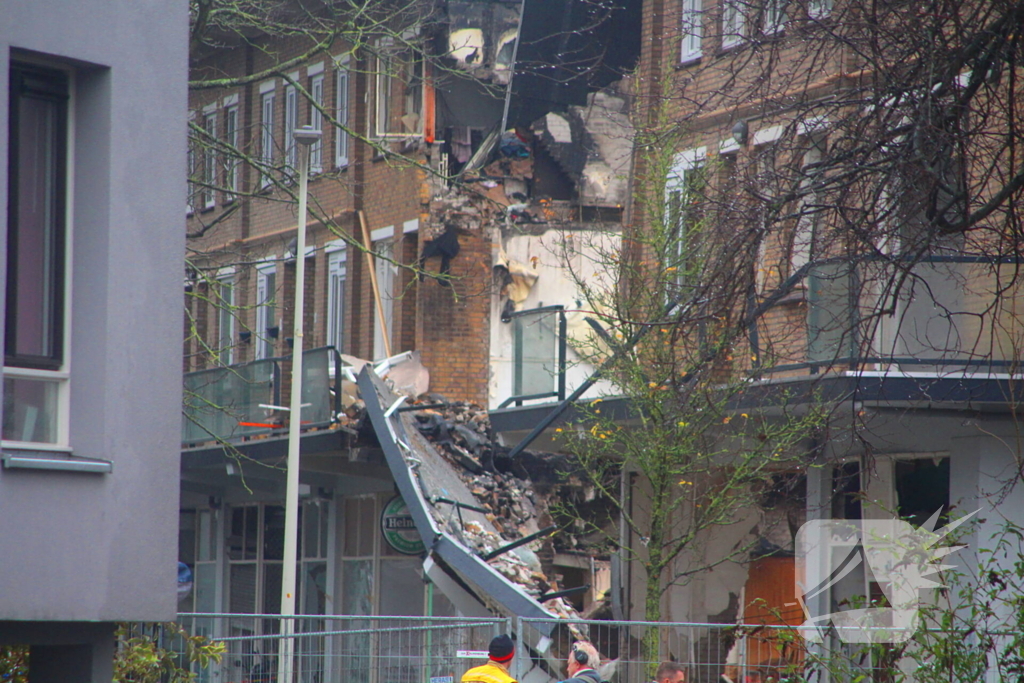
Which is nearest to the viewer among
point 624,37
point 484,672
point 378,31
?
point 484,672

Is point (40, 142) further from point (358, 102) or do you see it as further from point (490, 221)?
point (358, 102)

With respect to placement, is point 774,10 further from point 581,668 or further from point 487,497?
point 487,497

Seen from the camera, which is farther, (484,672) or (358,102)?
(358,102)

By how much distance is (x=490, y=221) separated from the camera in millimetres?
25922

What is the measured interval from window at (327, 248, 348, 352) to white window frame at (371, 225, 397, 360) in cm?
108

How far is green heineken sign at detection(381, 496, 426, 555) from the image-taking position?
24234mm

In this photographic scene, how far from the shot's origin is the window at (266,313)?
30406 millimetres

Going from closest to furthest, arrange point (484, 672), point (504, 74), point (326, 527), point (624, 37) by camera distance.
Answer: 1. point (484, 672)
2. point (624, 37)
3. point (504, 74)
4. point (326, 527)

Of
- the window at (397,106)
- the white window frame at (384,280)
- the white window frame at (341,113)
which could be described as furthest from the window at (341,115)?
the white window frame at (384,280)

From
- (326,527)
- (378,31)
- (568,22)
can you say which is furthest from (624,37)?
(326,527)

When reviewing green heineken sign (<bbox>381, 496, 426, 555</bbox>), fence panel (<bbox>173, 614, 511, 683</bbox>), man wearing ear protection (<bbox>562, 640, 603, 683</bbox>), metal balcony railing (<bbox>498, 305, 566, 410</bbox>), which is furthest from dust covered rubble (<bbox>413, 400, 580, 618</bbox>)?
man wearing ear protection (<bbox>562, 640, 603, 683</bbox>)

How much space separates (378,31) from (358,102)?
13.1 metres

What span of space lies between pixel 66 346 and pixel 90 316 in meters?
0.23

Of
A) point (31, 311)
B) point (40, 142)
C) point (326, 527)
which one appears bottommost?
point (326, 527)
